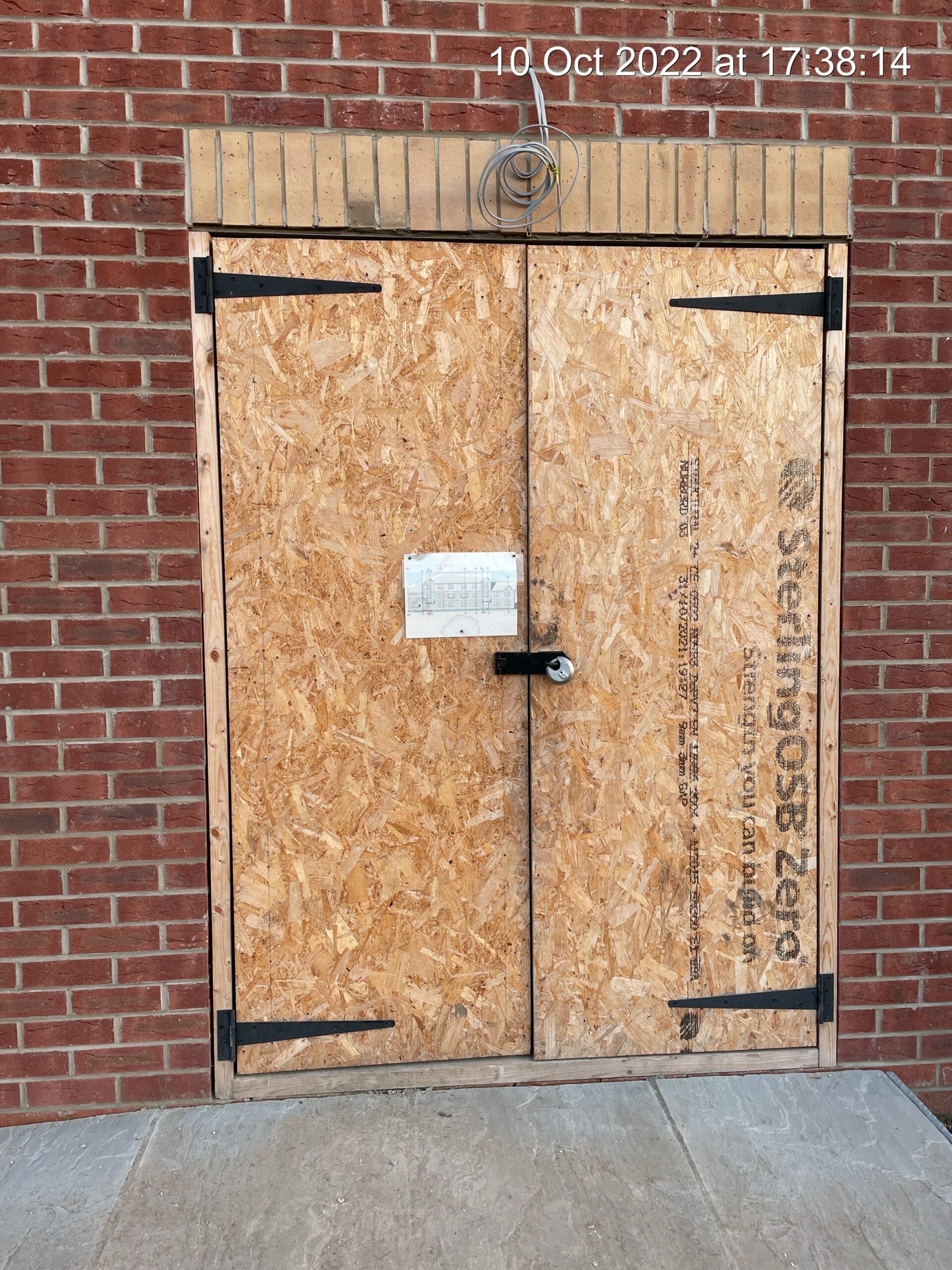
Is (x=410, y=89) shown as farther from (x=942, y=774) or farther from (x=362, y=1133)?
(x=362, y=1133)

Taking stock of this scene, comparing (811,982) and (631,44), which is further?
(811,982)

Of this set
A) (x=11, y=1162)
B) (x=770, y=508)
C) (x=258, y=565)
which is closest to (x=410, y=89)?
(x=258, y=565)

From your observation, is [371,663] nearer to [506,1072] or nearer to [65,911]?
[65,911]

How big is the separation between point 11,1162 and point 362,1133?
102 centimetres

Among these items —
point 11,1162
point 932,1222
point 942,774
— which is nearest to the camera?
point 932,1222

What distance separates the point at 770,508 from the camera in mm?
2920

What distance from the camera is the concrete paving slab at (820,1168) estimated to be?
2.27 meters

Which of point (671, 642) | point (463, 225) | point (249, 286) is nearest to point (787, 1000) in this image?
point (671, 642)

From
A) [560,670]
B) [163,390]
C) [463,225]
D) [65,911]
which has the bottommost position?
[65,911]

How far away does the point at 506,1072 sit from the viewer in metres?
2.92

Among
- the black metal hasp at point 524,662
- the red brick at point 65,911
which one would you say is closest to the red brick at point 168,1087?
the red brick at point 65,911

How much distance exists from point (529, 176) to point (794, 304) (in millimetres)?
942

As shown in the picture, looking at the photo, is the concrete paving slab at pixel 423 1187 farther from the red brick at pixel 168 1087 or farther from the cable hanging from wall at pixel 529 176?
the cable hanging from wall at pixel 529 176

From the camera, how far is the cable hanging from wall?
270cm
